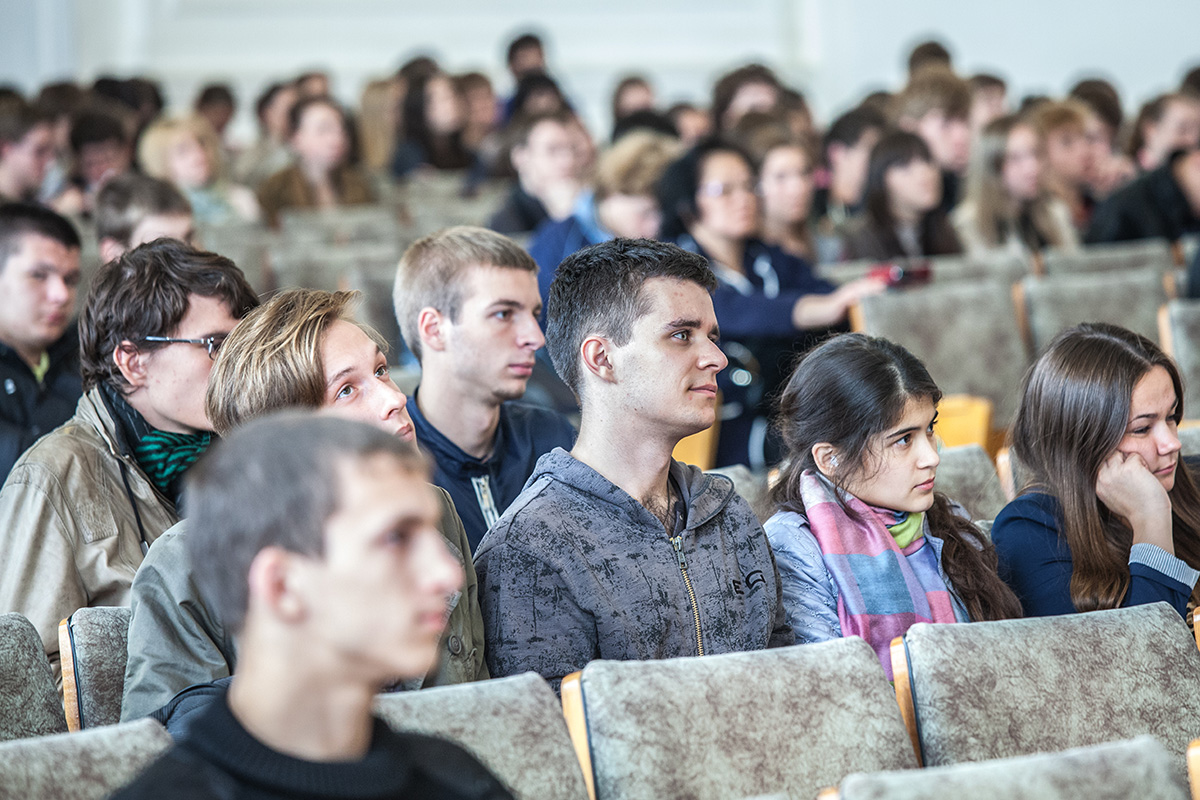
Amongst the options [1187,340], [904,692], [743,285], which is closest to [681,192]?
[743,285]

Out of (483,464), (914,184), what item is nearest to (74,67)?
(914,184)

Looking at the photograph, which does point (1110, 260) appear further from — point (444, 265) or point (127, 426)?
point (127, 426)

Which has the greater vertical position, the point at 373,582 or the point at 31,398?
the point at 31,398

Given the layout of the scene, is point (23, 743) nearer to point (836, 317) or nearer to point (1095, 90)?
point (836, 317)

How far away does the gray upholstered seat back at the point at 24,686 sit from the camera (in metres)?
1.73

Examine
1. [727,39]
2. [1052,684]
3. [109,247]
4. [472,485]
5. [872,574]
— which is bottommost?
[1052,684]

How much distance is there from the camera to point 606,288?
82.6 inches

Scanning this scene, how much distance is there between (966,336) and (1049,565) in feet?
6.58

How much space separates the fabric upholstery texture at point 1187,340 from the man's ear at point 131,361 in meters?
2.85

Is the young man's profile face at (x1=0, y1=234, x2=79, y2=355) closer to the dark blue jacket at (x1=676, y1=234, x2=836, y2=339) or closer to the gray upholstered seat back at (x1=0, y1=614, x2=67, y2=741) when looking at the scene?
the gray upholstered seat back at (x1=0, y1=614, x2=67, y2=741)

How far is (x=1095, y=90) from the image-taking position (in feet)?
25.2

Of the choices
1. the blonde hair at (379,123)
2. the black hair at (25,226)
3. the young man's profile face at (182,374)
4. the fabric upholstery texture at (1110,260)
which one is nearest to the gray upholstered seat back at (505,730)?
the young man's profile face at (182,374)

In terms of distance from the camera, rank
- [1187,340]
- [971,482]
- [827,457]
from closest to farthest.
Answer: [827,457], [971,482], [1187,340]

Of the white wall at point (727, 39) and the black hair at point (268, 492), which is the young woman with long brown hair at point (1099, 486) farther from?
the white wall at point (727, 39)
